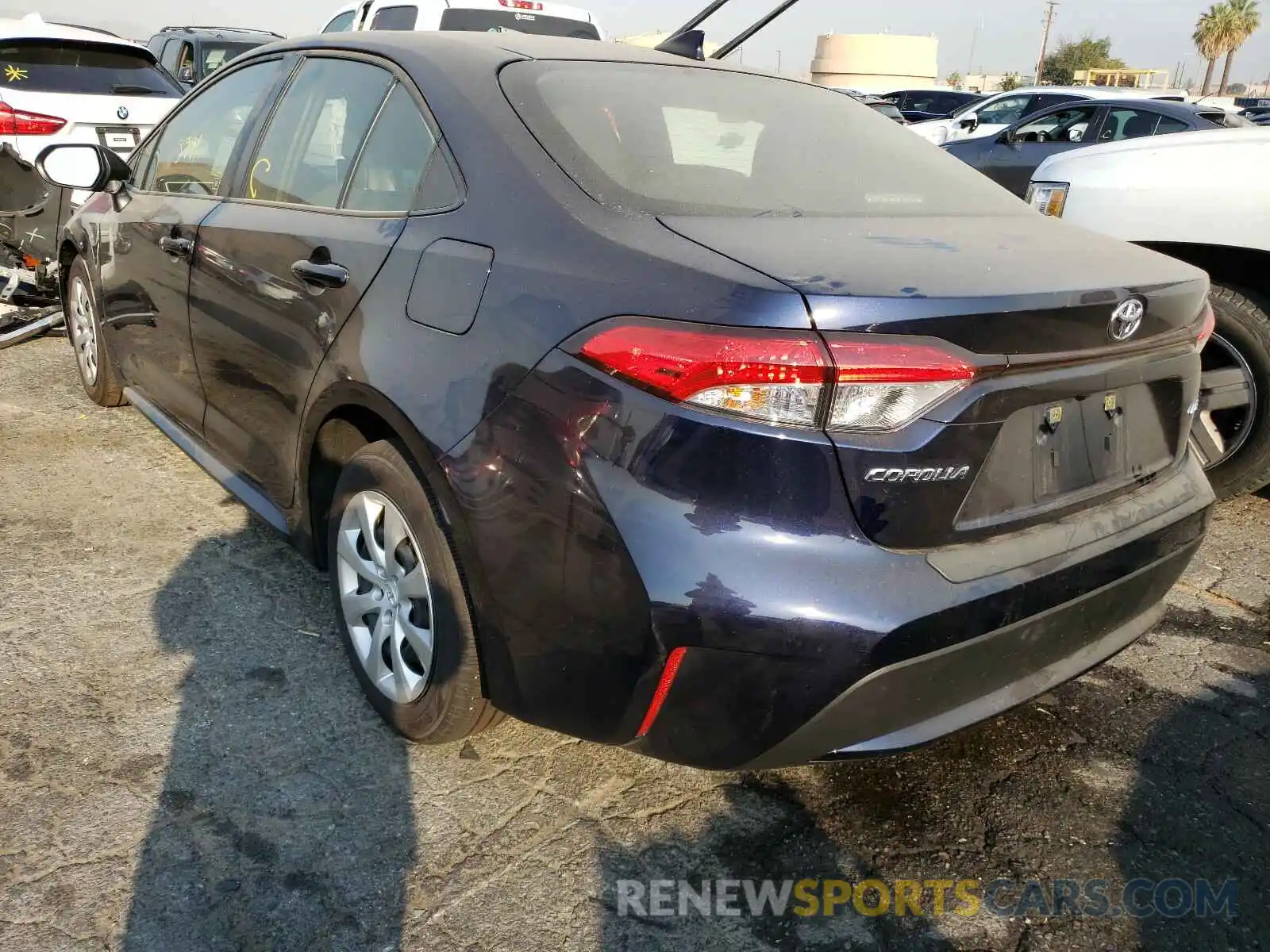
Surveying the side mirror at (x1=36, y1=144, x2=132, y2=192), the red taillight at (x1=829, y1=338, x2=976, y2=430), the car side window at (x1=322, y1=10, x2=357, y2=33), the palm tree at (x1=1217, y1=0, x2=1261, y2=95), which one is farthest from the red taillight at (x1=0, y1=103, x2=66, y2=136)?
the palm tree at (x1=1217, y1=0, x2=1261, y2=95)

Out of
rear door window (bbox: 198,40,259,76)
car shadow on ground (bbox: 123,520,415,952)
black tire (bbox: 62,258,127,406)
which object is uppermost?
rear door window (bbox: 198,40,259,76)

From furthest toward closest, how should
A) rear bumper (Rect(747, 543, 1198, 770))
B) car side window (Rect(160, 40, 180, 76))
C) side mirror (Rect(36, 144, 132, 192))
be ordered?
car side window (Rect(160, 40, 180, 76))
side mirror (Rect(36, 144, 132, 192))
rear bumper (Rect(747, 543, 1198, 770))

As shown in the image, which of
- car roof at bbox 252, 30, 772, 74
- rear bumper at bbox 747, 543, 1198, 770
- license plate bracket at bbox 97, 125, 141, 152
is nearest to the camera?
rear bumper at bbox 747, 543, 1198, 770

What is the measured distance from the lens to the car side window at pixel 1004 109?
13.7 meters

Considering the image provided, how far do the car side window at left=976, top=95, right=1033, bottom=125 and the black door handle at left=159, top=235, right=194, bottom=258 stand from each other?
12.7 meters

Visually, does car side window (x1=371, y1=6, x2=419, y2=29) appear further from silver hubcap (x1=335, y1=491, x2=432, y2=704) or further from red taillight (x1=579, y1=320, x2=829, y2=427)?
red taillight (x1=579, y1=320, x2=829, y2=427)

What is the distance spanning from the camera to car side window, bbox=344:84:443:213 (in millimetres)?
2379

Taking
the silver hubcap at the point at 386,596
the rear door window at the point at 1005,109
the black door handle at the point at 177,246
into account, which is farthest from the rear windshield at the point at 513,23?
the rear door window at the point at 1005,109

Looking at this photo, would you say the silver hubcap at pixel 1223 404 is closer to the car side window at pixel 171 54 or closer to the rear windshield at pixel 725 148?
the rear windshield at pixel 725 148

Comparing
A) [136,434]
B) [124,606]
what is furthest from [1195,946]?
[136,434]

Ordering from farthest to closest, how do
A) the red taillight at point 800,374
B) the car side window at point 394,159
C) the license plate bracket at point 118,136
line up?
1. the license plate bracket at point 118,136
2. the car side window at point 394,159
3. the red taillight at point 800,374

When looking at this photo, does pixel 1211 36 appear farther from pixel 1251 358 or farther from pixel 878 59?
pixel 1251 358

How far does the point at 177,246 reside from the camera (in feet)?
10.6

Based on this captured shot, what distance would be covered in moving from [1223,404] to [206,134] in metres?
3.81
